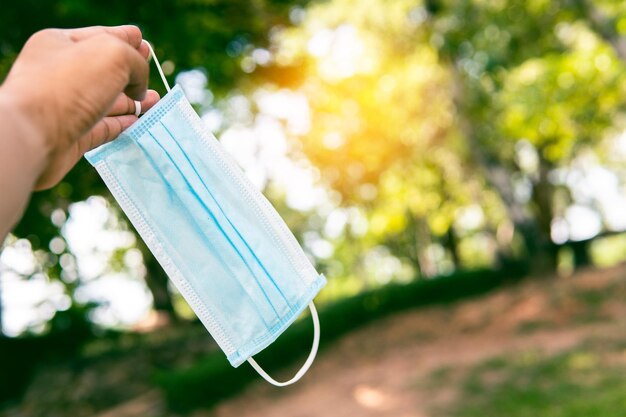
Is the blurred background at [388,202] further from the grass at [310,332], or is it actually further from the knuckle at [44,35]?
the knuckle at [44,35]

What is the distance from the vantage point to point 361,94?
1844 centimetres

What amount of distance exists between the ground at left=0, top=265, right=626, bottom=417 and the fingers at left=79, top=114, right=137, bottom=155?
19.5 feet

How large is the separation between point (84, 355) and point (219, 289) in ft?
46.3

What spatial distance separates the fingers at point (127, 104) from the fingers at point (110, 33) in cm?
25

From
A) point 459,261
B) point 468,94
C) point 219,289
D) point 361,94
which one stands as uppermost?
point 219,289

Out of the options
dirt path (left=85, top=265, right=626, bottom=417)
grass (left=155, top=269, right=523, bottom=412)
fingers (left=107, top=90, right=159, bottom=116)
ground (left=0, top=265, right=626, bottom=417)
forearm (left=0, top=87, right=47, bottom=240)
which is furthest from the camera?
grass (left=155, top=269, right=523, bottom=412)

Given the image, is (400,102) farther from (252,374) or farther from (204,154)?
(204,154)

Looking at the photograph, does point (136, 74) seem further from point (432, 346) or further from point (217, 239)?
point (432, 346)

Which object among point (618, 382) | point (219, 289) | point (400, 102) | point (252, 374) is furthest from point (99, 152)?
point (400, 102)

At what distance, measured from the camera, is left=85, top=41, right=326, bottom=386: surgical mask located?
8.04ft

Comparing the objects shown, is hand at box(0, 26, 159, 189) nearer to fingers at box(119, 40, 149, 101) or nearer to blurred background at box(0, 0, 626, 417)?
fingers at box(119, 40, 149, 101)

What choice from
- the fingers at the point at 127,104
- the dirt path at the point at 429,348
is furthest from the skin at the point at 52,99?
the dirt path at the point at 429,348

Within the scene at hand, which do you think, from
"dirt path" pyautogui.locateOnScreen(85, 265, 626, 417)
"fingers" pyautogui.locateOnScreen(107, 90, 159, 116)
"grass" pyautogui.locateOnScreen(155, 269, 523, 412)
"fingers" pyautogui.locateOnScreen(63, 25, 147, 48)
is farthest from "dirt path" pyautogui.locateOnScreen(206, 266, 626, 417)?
"fingers" pyautogui.locateOnScreen(63, 25, 147, 48)

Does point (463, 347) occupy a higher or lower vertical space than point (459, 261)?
higher
